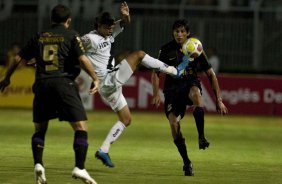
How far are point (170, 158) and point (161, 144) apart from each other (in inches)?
102

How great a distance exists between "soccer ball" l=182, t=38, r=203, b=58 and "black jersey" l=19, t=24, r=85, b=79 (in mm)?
2417

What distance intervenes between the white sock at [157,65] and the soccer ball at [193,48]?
0.39 meters

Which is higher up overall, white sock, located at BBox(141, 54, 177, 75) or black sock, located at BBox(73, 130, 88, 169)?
white sock, located at BBox(141, 54, 177, 75)

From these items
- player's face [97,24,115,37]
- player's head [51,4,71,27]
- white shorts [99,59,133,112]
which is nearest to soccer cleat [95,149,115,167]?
white shorts [99,59,133,112]

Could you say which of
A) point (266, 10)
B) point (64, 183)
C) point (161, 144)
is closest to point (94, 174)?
point (64, 183)

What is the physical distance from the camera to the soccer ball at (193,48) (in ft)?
39.8

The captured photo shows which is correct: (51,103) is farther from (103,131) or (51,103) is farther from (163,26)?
(163,26)

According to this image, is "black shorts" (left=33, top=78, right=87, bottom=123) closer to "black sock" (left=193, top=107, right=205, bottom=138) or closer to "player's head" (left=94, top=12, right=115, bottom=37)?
"black sock" (left=193, top=107, right=205, bottom=138)

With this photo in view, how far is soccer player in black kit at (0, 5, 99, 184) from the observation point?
10.1 metres

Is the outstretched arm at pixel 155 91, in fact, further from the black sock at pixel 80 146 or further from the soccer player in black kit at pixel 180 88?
the black sock at pixel 80 146

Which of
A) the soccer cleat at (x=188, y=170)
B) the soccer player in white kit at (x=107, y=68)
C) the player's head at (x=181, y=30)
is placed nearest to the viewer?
the soccer cleat at (x=188, y=170)

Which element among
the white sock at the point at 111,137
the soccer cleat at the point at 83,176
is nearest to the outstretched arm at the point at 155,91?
the white sock at the point at 111,137

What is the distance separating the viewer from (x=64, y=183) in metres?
10.8

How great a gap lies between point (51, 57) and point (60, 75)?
0.79 feet
